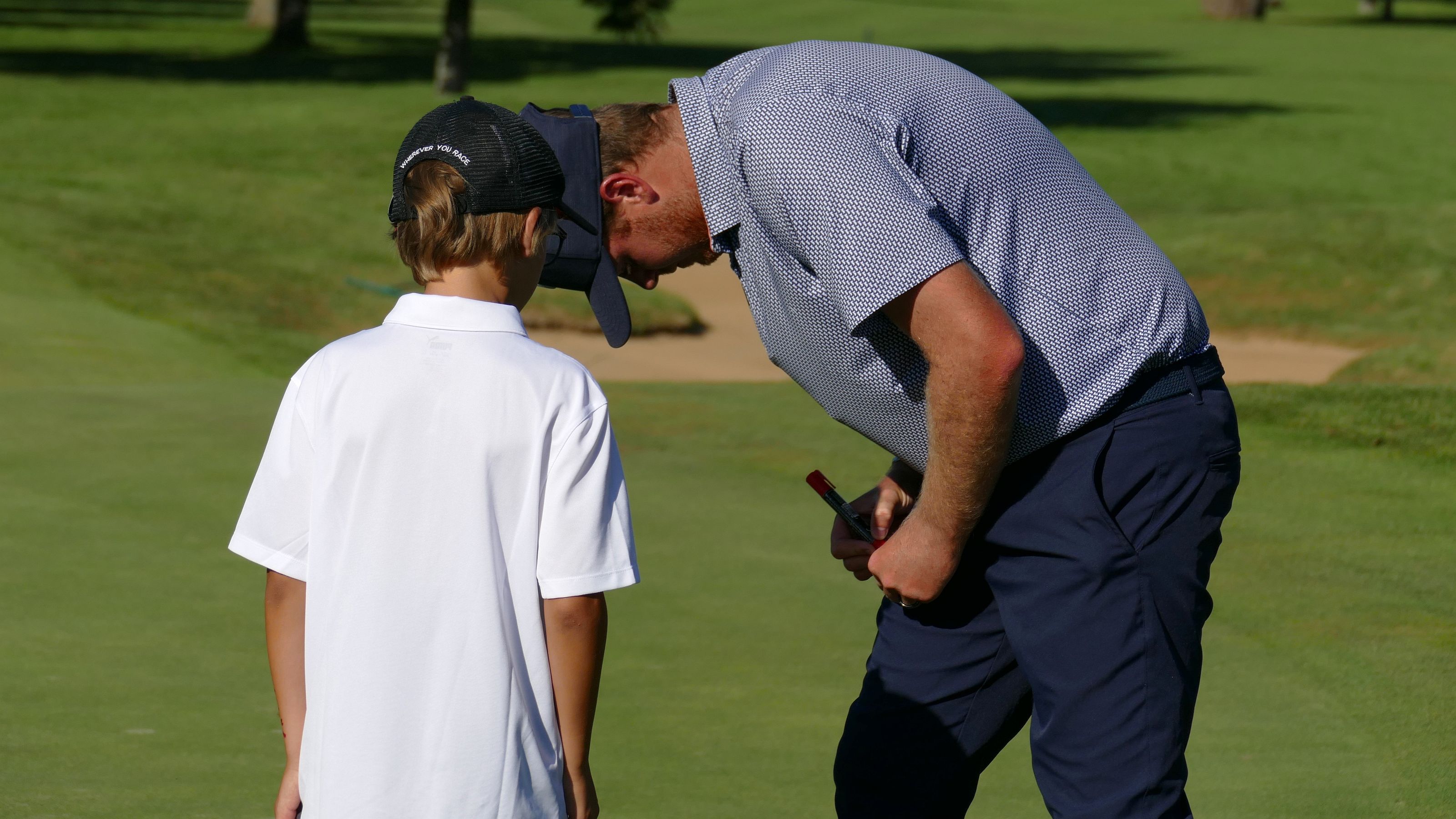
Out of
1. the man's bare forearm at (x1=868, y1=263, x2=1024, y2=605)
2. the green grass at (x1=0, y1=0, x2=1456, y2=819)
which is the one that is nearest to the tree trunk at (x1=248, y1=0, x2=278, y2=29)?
the green grass at (x1=0, y1=0, x2=1456, y2=819)

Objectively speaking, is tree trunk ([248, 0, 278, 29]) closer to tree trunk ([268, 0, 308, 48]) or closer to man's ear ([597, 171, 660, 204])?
tree trunk ([268, 0, 308, 48])

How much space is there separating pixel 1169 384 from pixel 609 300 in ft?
2.84

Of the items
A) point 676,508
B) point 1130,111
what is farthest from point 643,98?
point 676,508

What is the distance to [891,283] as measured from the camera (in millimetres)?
2143

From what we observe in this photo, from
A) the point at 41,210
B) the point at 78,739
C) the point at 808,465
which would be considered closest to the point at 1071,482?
the point at 78,739

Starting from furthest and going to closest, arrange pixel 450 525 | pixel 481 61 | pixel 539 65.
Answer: pixel 481 61, pixel 539 65, pixel 450 525

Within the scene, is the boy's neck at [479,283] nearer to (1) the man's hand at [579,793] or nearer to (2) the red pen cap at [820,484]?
(1) the man's hand at [579,793]

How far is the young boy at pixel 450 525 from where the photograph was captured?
202 centimetres

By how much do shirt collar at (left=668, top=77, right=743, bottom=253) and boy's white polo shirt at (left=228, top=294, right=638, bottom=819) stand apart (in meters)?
0.41

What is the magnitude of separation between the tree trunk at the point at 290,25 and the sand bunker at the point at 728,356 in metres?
19.8

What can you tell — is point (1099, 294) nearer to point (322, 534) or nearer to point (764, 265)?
point (764, 265)

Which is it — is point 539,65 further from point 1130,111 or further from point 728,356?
point 728,356

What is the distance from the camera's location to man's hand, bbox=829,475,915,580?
2.83 m

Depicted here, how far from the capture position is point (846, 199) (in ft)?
7.08
